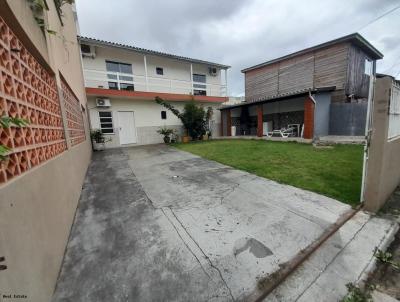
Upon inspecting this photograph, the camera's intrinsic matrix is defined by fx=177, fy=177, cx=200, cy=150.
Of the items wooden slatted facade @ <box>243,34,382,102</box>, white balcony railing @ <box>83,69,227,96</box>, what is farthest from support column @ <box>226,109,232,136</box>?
wooden slatted facade @ <box>243,34,382,102</box>

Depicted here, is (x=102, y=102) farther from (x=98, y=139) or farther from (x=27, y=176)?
(x=27, y=176)

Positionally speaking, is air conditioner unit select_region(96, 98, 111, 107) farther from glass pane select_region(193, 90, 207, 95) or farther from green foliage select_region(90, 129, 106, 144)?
glass pane select_region(193, 90, 207, 95)

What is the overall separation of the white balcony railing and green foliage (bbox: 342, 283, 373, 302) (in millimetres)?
12343

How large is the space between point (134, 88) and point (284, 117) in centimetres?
1077

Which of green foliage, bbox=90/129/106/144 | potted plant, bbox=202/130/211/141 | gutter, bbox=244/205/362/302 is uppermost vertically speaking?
green foliage, bbox=90/129/106/144

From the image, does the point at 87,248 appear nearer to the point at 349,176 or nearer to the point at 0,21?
the point at 0,21

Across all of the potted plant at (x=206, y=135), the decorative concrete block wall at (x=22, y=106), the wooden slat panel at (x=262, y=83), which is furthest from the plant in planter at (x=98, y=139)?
the wooden slat panel at (x=262, y=83)

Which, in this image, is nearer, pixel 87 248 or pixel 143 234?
Answer: pixel 87 248

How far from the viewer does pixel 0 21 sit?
1451 millimetres

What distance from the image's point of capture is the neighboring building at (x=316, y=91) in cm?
984

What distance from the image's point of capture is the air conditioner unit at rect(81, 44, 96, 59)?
1057cm

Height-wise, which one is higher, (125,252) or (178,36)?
(178,36)

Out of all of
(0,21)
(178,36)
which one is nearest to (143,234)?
(0,21)

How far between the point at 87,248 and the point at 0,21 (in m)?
2.37
